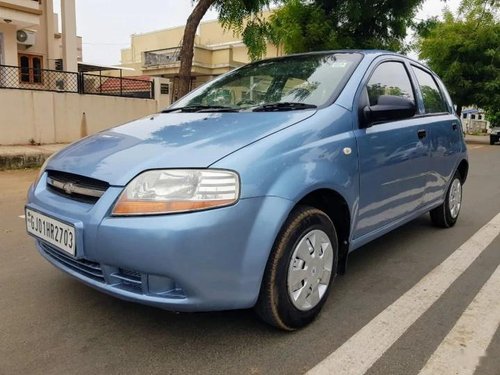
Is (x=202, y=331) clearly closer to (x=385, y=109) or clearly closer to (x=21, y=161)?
(x=385, y=109)

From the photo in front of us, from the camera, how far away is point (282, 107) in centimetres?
297

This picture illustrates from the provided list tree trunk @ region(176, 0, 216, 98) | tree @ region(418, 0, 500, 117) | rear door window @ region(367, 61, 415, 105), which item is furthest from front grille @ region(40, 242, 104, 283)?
tree @ region(418, 0, 500, 117)

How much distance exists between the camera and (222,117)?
2943mm

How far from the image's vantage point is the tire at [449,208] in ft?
15.7

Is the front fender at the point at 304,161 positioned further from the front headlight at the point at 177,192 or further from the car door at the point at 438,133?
the car door at the point at 438,133

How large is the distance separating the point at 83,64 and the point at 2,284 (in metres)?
19.4

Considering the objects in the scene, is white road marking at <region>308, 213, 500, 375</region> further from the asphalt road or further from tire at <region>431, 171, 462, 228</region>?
tire at <region>431, 171, 462, 228</region>

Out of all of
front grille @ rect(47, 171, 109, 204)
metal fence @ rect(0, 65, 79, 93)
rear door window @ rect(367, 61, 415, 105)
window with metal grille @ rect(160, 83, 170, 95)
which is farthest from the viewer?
window with metal grille @ rect(160, 83, 170, 95)

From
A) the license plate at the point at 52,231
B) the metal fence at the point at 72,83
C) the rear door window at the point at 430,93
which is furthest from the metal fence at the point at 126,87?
the license plate at the point at 52,231

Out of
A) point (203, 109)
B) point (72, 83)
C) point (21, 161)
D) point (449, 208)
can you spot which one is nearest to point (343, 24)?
point (72, 83)

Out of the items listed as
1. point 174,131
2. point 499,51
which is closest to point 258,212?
point 174,131

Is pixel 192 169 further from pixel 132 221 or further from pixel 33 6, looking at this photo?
pixel 33 6

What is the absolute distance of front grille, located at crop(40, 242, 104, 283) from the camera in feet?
7.77

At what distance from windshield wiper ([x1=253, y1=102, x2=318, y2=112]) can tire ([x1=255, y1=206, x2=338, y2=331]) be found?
2.19ft
